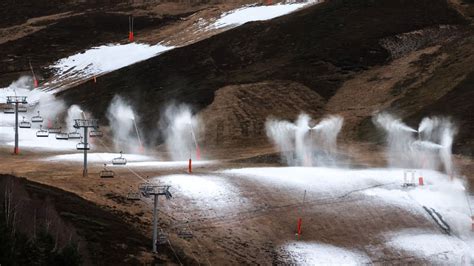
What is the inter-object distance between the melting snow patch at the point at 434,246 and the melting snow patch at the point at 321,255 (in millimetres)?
3566

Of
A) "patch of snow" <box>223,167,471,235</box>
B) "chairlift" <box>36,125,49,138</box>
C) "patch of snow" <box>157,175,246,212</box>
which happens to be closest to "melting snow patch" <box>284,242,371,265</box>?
"patch of snow" <box>157,175,246,212</box>

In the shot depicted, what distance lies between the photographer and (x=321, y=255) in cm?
5581

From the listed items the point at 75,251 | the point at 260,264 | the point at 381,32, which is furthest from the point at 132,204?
the point at 381,32

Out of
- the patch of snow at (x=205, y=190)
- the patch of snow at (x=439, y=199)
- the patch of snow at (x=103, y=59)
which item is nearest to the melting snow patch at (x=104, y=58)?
the patch of snow at (x=103, y=59)

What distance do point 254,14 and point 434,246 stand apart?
94.8m

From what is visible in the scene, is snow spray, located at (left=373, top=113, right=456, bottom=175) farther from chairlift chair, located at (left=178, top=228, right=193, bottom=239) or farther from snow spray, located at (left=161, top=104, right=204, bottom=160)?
chairlift chair, located at (left=178, top=228, right=193, bottom=239)

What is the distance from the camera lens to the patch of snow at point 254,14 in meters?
143

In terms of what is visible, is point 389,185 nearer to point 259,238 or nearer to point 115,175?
point 259,238

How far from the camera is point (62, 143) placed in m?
94.9

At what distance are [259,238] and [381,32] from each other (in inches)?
3089

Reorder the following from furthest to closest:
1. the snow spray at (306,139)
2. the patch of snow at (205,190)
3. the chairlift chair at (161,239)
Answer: the snow spray at (306,139) < the patch of snow at (205,190) < the chairlift chair at (161,239)

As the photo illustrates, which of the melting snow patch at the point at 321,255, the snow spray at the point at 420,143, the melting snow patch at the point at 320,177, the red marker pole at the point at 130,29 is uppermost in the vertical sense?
the red marker pole at the point at 130,29

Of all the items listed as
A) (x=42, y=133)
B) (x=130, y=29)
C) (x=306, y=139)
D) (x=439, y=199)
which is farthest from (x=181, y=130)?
(x=130, y=29)

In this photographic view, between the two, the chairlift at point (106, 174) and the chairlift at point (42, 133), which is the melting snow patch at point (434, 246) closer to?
the chairlift at point (106, 174)
